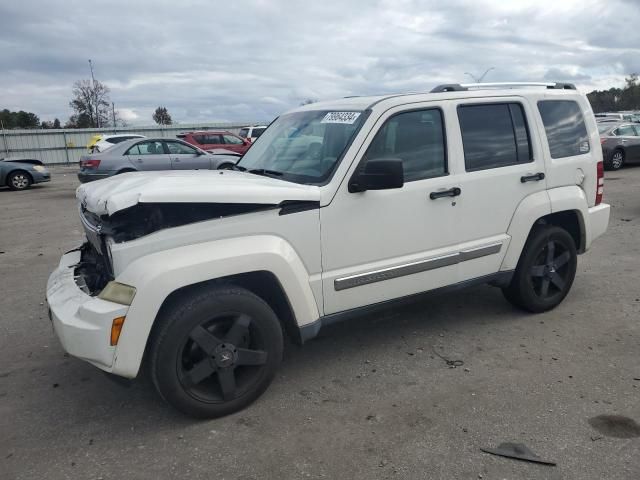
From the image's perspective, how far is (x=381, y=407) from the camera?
10.8 feet

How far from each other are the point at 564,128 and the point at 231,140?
15811 mm

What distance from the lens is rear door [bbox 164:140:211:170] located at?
14.1 m

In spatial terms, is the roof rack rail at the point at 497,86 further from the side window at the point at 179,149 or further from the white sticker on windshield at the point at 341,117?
the side window at the point at 179,149

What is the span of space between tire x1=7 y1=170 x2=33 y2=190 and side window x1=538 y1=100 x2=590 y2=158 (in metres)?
16.3

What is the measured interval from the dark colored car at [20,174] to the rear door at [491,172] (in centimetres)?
1604

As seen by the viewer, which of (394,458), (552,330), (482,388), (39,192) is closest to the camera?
(394,458)

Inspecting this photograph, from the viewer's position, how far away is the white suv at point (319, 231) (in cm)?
293

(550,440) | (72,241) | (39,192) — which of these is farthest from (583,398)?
(39,192)

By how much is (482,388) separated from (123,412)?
230cm

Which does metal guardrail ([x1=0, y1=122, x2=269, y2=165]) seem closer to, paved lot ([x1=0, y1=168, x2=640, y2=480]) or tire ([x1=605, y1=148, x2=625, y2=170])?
tire ([x1=605, y1=148, x2=625, y2=170])

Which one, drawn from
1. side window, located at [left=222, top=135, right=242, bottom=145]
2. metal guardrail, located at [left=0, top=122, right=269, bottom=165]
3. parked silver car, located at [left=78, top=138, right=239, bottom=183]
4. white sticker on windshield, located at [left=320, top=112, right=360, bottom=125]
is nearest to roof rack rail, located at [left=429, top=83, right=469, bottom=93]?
white sticker on windshield, located at [left=320, top=112, right=360, bottom=125]

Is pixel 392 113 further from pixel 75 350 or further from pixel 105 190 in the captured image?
pixel 75 350

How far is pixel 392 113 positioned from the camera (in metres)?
3.69

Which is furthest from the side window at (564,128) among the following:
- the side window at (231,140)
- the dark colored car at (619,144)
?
the side window at (231,140)
